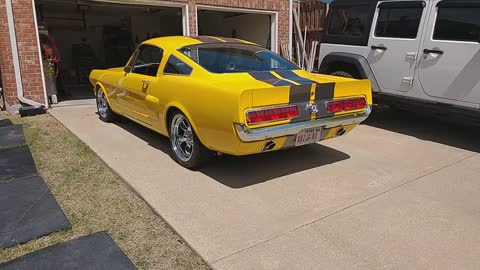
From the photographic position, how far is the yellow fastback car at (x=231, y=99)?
3.44m

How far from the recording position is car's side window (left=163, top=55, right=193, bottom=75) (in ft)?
13.8

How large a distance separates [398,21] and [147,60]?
3769 mm

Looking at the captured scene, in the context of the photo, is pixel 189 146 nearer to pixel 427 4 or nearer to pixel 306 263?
pixel 306 263

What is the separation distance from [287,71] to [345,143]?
159cm

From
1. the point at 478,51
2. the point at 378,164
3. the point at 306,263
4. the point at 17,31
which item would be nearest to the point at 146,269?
the point at 306,263

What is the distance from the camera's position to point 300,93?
367 cm

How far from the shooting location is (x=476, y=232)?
9.82ft

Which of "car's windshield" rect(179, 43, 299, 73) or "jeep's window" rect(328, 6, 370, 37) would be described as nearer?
"car's windshield" rect(179, 43, 299, 73)

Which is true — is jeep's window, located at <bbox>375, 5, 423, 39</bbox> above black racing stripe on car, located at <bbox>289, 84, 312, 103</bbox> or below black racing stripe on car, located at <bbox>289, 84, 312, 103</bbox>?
above

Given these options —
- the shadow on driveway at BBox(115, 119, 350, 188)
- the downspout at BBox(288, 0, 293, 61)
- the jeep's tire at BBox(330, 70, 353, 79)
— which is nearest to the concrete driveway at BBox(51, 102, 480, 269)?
the shadow on driveway at BBox(115, 119, 350, 188)

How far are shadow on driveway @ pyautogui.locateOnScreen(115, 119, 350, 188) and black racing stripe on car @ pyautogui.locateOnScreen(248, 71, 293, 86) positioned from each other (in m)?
1.03

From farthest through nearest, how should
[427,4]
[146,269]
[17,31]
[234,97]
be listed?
[17,31] < [427,4] < [234,97] < [146,269]

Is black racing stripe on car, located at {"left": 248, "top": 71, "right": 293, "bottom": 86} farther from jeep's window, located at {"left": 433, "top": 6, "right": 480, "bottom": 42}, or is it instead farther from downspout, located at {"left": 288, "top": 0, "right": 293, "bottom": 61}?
downspout, located at {"left": 288, "top": 0, "right": 293, "bottom": 61}

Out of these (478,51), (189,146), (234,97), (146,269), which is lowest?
(146,269)
